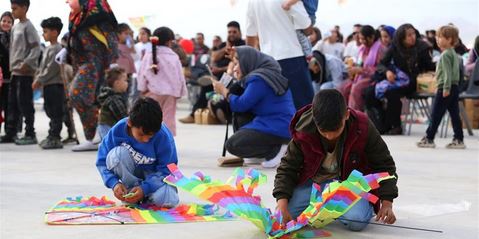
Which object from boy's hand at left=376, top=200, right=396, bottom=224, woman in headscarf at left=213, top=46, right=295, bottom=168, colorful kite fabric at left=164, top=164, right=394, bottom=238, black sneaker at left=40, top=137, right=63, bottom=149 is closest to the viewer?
colorful kite fabric at left=164, top=164, right=394, bottom=238

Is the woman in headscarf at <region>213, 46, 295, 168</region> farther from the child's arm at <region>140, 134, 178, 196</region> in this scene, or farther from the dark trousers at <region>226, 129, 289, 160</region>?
the child's arm at <region>140, 134, 178, 196</region>

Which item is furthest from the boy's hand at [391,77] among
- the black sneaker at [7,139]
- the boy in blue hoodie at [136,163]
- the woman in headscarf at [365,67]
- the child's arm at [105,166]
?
the child's arm at [105,166]

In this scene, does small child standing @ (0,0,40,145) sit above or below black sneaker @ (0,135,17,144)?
above

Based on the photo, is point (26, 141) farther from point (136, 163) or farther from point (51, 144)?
point (136, 163)

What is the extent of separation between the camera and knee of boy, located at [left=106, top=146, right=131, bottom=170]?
4.79m

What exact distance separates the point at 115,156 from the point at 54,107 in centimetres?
430

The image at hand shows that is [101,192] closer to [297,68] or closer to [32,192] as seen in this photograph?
[32,192]

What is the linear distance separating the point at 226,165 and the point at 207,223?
2.65 metres

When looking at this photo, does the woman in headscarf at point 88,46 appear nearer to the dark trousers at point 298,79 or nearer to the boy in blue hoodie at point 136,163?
the dark trousers at point 298,79

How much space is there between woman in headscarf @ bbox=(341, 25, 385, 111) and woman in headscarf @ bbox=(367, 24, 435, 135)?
319mm

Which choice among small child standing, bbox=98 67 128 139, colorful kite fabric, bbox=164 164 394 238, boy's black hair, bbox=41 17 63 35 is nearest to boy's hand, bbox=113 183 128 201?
colorful kite fabric, bbox=164 164 394 238

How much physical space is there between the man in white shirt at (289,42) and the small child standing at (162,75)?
144 centimetres

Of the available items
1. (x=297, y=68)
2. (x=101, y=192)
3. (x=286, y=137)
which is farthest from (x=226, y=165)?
Answer: (x=101, y=192)

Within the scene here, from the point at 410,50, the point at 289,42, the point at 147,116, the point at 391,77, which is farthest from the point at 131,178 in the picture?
the point at 410,50
